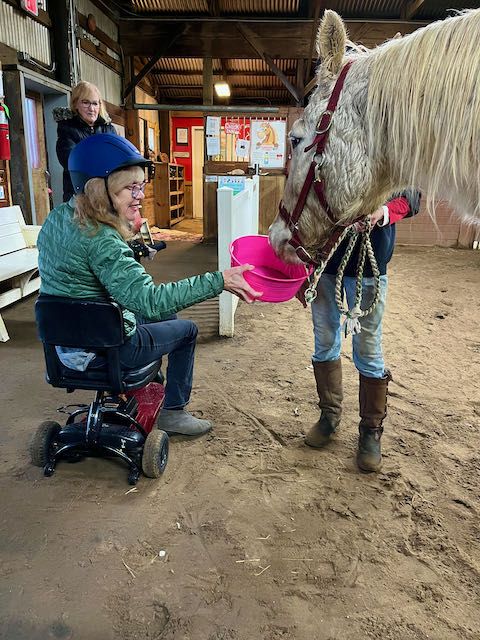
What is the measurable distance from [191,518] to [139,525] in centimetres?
20

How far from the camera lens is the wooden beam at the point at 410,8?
7.19 m

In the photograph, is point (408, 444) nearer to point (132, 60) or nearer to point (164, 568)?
point (164, 568)

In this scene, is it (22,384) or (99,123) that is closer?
(22,384)

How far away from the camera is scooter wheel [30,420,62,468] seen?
2.02 meters

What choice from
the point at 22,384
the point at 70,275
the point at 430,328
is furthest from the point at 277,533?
the point at 430,328

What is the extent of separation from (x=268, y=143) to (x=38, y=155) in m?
4.02

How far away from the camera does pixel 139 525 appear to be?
69.7 inches

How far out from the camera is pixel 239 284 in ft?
5.24

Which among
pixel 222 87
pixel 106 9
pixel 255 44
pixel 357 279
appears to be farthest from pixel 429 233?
pixel 357 279

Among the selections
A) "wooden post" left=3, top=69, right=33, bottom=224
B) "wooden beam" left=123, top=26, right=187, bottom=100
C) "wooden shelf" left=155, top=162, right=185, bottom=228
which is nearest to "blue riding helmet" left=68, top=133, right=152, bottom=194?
"wooden post" left=3, top=69, right=33, bottom=224

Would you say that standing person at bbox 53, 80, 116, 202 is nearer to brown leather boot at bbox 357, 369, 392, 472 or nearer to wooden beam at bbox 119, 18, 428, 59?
brown leather boot at bbox 357, 369, 392, 472

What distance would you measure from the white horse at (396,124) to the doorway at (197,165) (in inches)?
474

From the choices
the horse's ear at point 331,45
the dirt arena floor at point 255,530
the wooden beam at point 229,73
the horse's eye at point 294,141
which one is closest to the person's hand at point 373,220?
the horse's eye at point 294,141

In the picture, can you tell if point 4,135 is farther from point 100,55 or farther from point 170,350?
point 170,350
